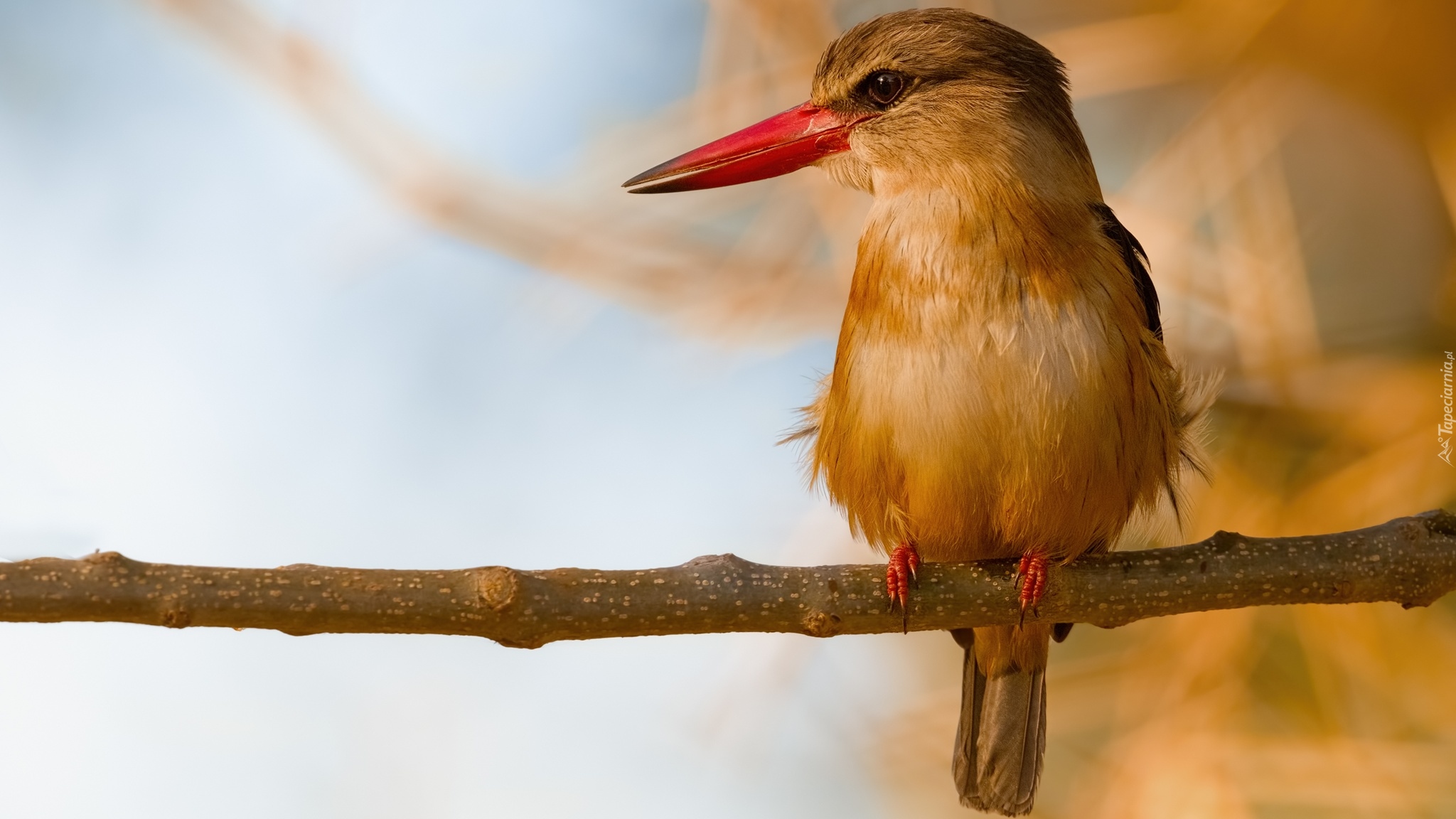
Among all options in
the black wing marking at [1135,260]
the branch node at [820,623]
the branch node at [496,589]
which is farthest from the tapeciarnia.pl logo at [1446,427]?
the branch node at [496,589]

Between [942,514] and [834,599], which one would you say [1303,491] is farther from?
[834,599]

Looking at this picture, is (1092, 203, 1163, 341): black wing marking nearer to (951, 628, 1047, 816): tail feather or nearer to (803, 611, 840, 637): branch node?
(951, 628, 1047, 816): tail feather

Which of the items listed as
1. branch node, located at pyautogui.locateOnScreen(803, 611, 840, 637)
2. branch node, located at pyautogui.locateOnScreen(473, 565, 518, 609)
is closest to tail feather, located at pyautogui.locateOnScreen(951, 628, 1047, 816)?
branch node, located at pyautogui.locateOnScreen(803, 611, 840, 637)

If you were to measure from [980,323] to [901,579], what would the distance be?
391 millimetres

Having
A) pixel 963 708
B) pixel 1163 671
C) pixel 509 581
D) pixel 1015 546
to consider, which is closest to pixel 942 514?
pixel 1015 546

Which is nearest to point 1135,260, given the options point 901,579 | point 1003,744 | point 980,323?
point 980,323

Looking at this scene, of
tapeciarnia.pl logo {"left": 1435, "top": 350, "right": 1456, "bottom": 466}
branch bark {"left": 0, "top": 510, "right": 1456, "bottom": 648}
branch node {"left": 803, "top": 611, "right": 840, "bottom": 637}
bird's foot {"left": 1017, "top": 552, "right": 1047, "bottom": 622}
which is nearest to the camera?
branch bark {"left": 0, "top": 510, "right": 1456, "bottom": 648}

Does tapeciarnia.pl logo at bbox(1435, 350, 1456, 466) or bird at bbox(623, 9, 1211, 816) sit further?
tapeciarnia.pl logo at bbox(1435, 350, 1456, 466)

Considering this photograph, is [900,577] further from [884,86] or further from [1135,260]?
[884,86]

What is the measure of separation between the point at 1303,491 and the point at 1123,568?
1.08 meters

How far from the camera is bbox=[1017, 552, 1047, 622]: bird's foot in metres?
1.75

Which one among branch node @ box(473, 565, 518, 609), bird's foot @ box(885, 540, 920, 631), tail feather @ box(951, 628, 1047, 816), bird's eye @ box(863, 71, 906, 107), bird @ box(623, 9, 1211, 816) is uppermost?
bird's eye @ box(863, 71, 906, 107)

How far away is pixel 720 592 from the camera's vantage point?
1516 mm

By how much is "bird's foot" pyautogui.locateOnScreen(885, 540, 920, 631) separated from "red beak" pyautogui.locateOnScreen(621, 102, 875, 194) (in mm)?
679
